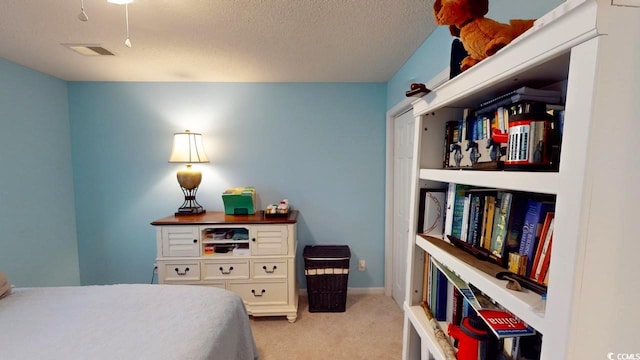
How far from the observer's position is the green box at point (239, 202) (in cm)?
234

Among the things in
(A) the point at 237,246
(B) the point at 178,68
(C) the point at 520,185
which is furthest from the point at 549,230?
(B) the point at 178,68

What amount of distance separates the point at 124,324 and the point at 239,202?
131 cm

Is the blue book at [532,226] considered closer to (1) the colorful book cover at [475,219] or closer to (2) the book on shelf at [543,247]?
(2) the book on shelf at [543,247]

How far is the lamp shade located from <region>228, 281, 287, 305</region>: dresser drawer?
121cm

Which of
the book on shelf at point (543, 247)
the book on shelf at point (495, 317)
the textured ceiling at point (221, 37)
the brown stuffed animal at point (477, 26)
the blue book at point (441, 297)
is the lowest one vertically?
the blue book at point (441, 297)

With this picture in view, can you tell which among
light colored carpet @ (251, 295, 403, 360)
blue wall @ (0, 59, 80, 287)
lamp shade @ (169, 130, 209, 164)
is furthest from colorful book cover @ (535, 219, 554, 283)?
blue wall @ (0, 59, 80, 287)

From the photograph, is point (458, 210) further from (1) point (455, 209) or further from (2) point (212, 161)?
(2) point (212, 161)

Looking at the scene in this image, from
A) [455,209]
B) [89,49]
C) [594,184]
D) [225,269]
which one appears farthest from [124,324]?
[89,49]

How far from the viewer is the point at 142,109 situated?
2551mm

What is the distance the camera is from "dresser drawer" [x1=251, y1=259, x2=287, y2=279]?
2213 mm

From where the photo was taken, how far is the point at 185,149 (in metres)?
2.39

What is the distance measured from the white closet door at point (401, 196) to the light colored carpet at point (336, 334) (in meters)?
0.28

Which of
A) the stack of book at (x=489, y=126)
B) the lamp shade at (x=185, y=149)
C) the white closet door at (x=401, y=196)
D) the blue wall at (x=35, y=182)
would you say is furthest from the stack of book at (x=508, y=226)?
the blue wall at (x=35, y=182)

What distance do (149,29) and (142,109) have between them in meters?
1.21
